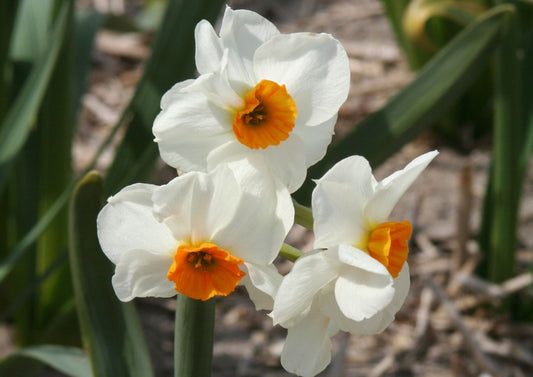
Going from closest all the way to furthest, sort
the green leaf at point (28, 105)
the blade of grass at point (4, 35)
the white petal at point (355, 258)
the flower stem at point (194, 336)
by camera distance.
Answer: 1. the white petal at point (355, 258)
2. the flower stem at point (194, 336)
3. the green leaf at point (28, 105)
4. the blade of grass at point (4, 35)

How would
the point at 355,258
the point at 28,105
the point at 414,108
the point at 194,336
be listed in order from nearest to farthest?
the point at 355,258 → the point at 194,336 → the point at 414,108 → the point at 28,105

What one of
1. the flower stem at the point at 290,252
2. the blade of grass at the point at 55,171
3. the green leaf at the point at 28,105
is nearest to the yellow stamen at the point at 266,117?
the flower stem at the point at 290,252

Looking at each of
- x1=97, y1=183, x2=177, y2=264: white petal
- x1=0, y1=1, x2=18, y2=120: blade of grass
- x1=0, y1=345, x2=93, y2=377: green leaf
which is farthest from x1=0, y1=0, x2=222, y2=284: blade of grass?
x1=97, y1=183, x2=177, y2=264: white petal

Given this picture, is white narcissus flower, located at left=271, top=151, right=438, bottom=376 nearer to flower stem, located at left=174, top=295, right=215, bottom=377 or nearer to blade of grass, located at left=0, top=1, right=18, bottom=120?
flower stem, located at left=174, top=295, right=215, bottom=377

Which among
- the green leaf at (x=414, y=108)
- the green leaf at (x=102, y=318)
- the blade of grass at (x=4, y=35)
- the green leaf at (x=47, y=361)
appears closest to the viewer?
the green leaf at (x=102, y=318)

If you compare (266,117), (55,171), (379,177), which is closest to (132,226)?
(266,117)

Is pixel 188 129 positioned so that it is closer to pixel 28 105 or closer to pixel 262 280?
pixel 262 280

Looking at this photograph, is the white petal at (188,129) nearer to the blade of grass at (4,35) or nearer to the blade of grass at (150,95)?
the blade of grass at (150,95)
